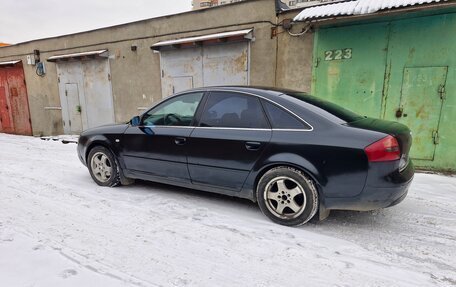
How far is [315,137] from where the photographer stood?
2.79 meters

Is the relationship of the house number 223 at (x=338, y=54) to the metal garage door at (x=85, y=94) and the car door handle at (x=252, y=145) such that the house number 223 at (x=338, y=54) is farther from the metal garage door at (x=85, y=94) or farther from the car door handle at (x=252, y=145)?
the metal garage door at (x=85, y=94)

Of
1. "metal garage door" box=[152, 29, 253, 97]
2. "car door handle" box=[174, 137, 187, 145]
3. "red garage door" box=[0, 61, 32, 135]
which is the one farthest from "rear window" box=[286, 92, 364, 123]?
"red garage door" box=[0, 61, 32, 135]

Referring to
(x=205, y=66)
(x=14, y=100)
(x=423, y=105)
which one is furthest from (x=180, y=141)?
(x=14, y=100)

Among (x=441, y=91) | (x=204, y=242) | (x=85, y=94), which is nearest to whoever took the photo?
(x=204, y=242)

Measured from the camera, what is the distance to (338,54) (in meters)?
5.73

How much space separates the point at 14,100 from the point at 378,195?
14516mm

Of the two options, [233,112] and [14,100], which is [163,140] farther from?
[14,100]

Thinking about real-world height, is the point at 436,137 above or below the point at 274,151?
below

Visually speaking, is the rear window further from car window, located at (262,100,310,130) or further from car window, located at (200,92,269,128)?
car window, located at (200,92,269,128)

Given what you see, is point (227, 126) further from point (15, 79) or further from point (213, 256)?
point (15, 79)

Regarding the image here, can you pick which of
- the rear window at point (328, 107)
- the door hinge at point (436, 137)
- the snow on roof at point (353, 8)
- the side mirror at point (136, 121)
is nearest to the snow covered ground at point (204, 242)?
the side mirror at point (136, 121)

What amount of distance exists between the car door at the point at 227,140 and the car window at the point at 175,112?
0.70 feet

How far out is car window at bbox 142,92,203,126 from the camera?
11.9ft

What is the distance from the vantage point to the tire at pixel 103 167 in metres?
4.21
